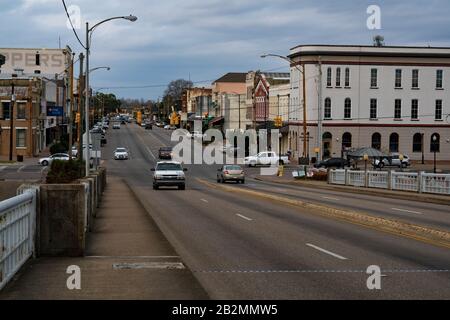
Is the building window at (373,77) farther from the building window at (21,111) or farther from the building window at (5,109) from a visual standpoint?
the building window at (5,109)

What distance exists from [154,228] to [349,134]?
70230mm

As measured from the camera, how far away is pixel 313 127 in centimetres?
8612

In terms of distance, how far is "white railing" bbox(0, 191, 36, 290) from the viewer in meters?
10.1

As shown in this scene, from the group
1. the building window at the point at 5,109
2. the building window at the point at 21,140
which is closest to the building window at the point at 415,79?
the building window at the point at 21,140

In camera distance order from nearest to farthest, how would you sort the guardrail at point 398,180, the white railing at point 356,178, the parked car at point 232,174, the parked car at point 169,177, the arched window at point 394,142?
the guardrail at point 398,180
the parked car at point 169,177
the white railing at point 356,178
the parked car at point 232,174
the arched window at point 394,142

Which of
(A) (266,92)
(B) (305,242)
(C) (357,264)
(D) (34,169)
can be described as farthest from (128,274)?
(A) (266,92)

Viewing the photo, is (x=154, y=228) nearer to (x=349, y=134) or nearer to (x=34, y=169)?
(x=34, y=169)

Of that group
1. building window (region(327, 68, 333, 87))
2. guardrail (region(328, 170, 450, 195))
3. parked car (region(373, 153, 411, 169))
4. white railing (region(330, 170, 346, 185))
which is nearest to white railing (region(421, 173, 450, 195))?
guardrail (region(328, 170, 450, 195))

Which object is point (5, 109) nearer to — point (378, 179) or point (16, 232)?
point (378, 179)

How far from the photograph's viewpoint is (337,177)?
52.4 metres

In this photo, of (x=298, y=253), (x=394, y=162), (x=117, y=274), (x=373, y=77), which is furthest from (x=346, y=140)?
(x=117, y=274)

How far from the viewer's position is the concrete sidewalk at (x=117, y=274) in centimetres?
1012

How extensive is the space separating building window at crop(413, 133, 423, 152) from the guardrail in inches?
1546

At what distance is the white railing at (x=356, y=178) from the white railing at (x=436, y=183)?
972 centimetres
